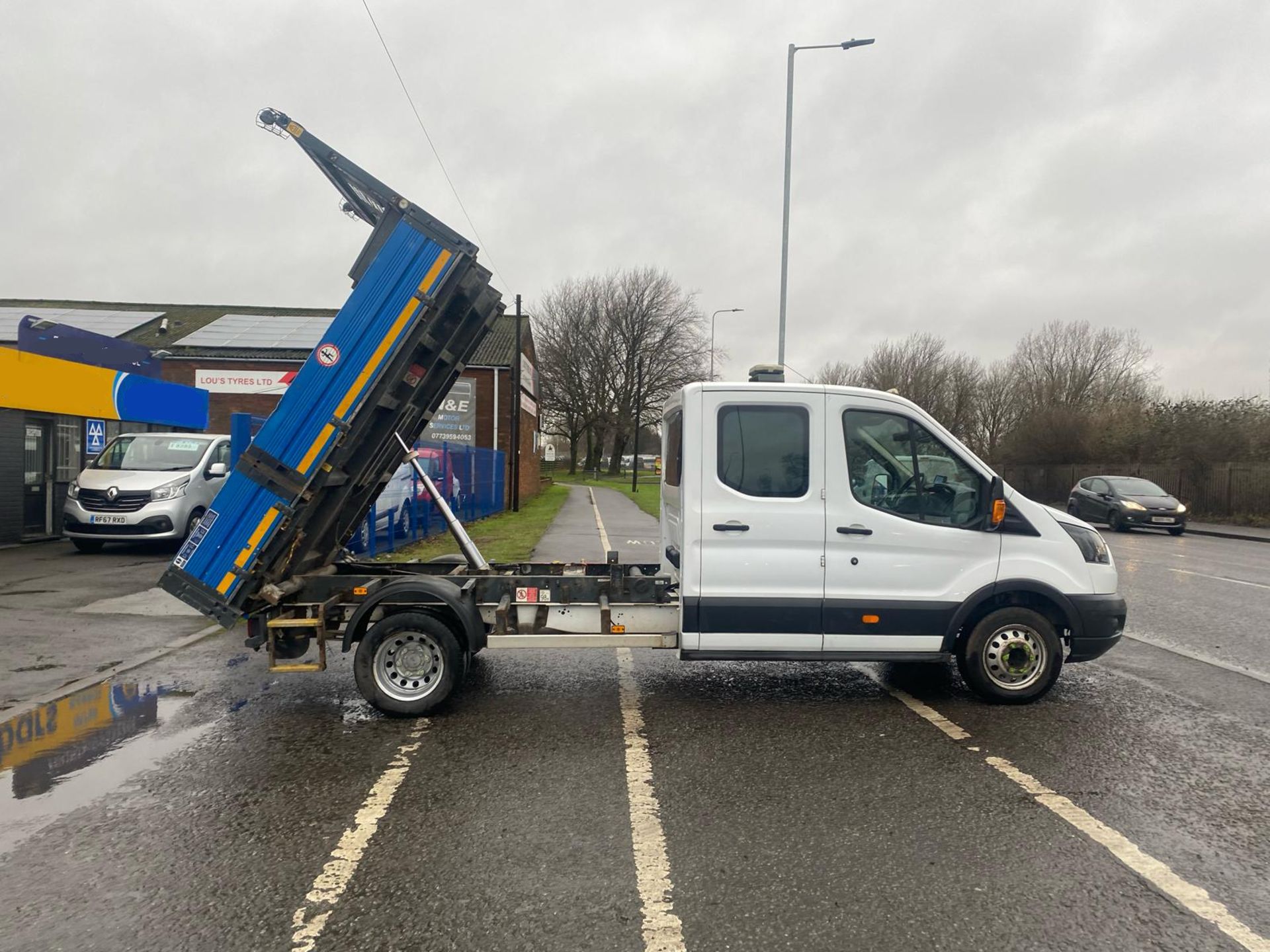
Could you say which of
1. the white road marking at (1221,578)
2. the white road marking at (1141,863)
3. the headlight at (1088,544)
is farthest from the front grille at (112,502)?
the white road marking at (1221,578)

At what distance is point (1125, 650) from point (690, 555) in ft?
15.4

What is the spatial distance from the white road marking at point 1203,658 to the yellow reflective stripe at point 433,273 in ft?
22.5

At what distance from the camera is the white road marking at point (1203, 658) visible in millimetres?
6348

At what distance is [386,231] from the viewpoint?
5102mm

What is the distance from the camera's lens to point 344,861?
11.0 feet

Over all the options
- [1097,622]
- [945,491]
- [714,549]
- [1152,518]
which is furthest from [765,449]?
[1152,518]

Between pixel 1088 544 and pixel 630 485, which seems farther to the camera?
pixel 630 485

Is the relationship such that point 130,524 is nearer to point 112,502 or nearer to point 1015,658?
point 112,502

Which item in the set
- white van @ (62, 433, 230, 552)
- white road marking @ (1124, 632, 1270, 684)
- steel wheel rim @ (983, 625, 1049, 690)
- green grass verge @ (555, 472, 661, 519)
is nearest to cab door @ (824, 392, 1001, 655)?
steel wheel rim @ (983, 625, 1049, 690)

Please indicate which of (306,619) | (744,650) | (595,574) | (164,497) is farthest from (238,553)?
(164,497)

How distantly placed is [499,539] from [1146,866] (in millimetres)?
12868

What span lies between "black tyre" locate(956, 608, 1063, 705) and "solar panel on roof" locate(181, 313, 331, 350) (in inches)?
1091

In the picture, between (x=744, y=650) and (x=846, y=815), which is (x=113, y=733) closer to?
(x=744, y=650)

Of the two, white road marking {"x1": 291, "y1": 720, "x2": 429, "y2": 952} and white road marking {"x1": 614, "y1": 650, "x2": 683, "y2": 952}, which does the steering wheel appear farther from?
white road marking {"x1": 291, "y1": 720, "x2": 429, "y2": 952}
